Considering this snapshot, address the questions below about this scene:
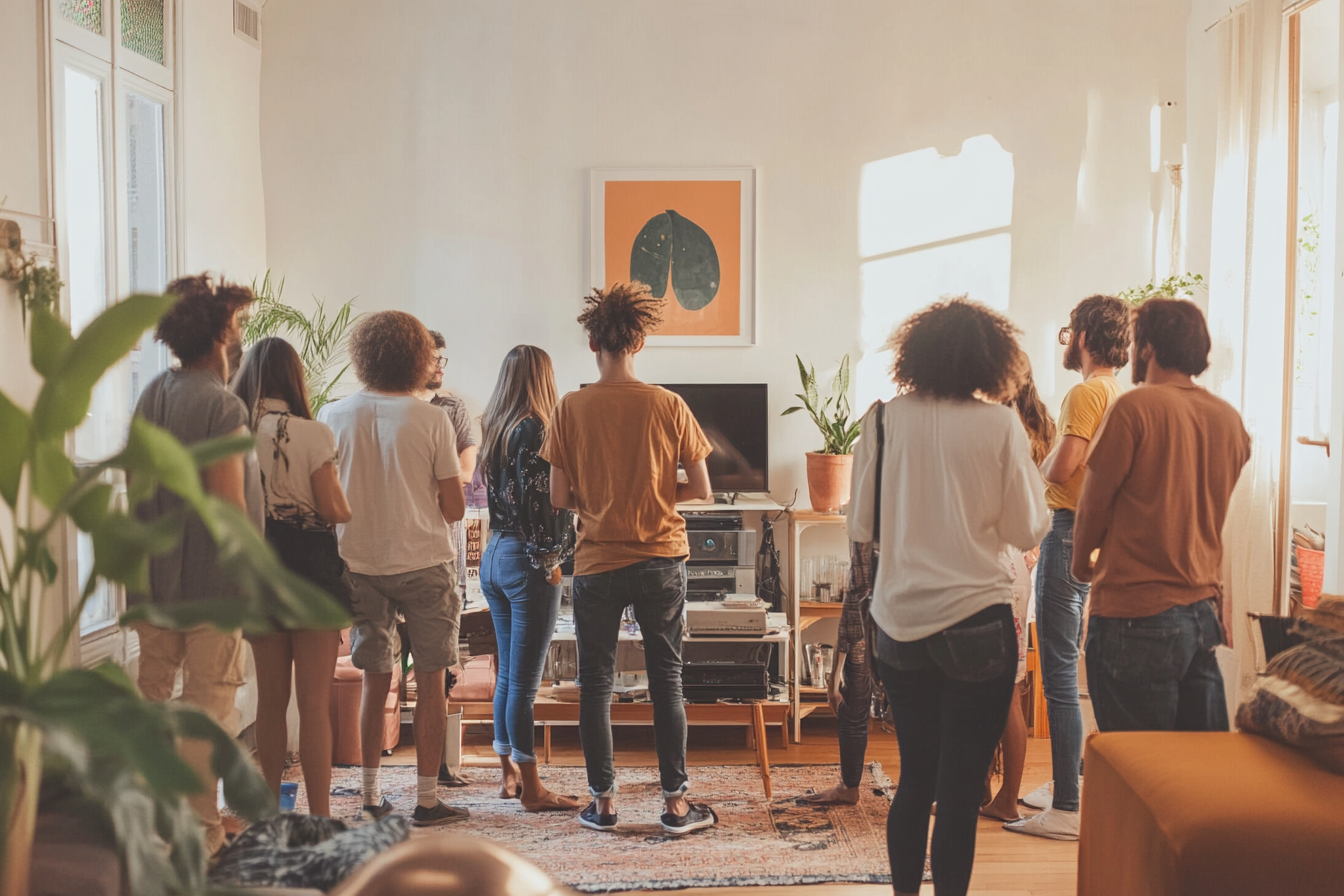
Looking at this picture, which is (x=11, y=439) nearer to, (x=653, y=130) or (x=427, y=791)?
(x=427, y=791)

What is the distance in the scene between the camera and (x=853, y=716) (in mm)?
3438

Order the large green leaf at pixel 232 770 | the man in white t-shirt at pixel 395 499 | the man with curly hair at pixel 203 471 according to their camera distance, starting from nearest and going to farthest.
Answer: the large green leaf at pixel 232 770 → the man with curly hair at pixel 203 471 → the man in white t-shirt at pixel 395 499

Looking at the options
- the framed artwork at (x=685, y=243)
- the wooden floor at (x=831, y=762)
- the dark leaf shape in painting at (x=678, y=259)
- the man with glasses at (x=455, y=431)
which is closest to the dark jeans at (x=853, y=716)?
the wooden floor at (x=831, y=762)

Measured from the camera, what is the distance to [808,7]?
15.3ft

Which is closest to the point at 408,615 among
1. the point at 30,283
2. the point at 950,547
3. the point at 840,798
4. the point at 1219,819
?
the point at 30,283

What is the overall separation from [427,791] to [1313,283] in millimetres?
4097

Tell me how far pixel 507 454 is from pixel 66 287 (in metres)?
1.47

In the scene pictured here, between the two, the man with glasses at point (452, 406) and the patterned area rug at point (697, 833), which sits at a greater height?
the man with glasses at point (452, 406)

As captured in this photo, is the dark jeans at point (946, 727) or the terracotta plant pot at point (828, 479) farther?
the terracotta plant pot at point (828, 479)

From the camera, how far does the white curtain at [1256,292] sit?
12.5ft

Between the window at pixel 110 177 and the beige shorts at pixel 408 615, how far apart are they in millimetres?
964

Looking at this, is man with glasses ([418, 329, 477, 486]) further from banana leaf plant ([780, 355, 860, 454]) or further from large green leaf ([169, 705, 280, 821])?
large green leaf ([169, 705, 280, 821])

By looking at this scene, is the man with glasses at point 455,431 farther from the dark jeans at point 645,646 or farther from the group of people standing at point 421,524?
the dark jeans at point 645,646

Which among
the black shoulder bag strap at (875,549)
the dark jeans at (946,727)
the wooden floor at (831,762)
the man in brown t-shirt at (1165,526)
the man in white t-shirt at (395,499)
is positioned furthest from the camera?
the man in white t-shirt at (395,499)
